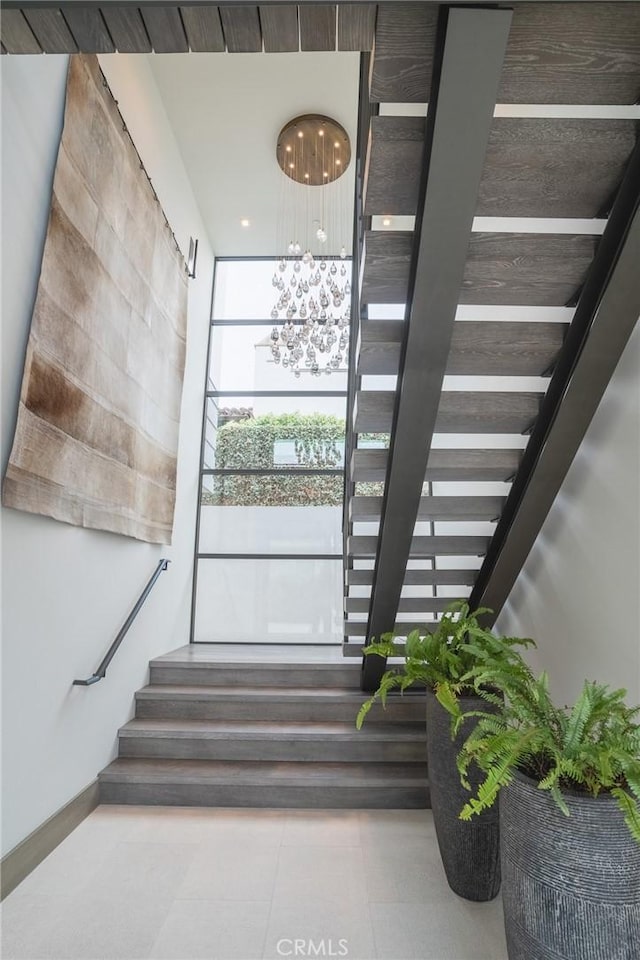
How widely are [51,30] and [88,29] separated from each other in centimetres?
13

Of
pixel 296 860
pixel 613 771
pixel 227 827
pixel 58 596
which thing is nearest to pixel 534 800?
pixel 613 771

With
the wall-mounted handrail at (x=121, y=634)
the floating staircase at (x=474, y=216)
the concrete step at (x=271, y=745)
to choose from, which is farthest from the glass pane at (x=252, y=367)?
the concrete step at (x=271, y=745)

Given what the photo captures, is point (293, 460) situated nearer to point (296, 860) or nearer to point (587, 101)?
point (296, 860)

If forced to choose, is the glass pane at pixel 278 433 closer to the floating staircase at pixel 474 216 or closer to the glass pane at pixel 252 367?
the glass pane at pixel 252 367

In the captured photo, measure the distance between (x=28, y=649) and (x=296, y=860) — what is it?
170 cm

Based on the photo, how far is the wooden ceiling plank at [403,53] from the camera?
1552 mm

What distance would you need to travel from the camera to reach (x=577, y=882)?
1407 millimetres

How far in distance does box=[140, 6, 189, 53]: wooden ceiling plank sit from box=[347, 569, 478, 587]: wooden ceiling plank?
280cm

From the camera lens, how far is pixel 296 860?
2.58 meters

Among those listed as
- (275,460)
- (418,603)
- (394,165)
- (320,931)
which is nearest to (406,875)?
(320,931)

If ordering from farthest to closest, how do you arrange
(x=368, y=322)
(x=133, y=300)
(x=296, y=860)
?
(x=133, y=300) → (x=296, y=860) → (x=368, y=322)

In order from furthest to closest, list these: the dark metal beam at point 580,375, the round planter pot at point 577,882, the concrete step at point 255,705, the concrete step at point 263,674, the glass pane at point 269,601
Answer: the glass pane at point 269,601 → the concrete step at point 263,674 → the concrete step at point 255,705 → the dark metal beam at point 580,375 → the round planter pot at point 577,882

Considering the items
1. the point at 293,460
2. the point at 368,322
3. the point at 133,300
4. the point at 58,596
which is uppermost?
the point at 133,300

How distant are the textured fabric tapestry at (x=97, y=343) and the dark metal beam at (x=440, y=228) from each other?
1715mm
